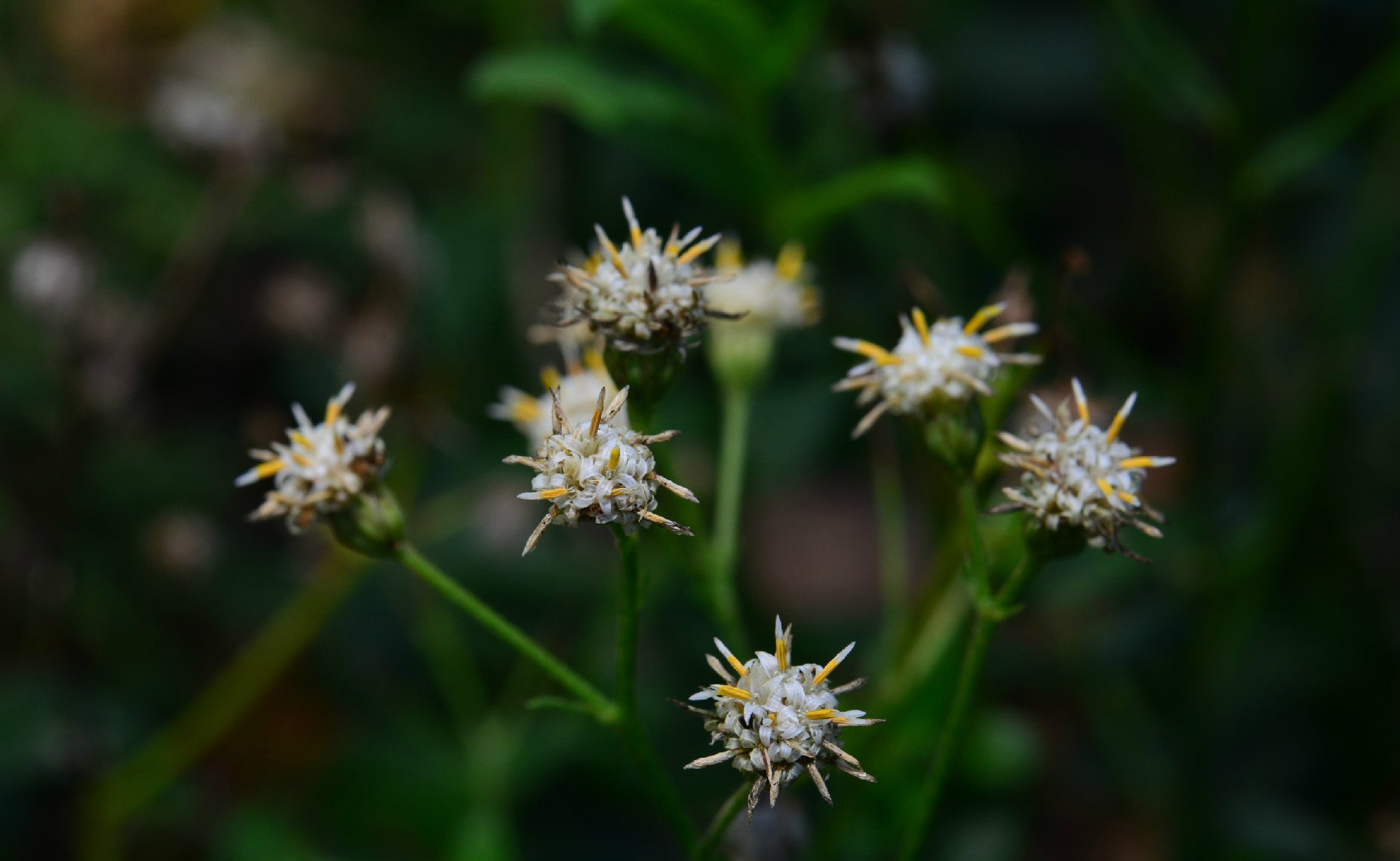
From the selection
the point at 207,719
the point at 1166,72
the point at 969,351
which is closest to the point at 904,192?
the point at 1166,72

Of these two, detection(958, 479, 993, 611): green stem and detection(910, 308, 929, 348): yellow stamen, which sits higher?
detection(910, 308, 929, 348): yellow stamen

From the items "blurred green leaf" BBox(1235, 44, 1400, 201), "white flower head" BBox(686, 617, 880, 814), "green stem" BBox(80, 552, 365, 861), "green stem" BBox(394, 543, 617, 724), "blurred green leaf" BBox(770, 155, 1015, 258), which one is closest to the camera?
"white flower head" BBox(686, 617, 880, 814)

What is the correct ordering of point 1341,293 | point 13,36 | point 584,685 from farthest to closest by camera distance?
point 13,36
point 1341,293
point 584,685

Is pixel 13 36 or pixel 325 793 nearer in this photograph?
pixel 325 793

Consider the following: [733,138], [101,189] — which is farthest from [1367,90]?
[101,189]

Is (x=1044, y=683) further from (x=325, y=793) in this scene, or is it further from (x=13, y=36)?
(x=13, y=36)

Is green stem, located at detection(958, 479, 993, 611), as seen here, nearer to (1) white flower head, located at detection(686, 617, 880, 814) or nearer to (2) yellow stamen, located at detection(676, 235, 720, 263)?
(1) white flower head, located at detection(686, 617, 880, 814)

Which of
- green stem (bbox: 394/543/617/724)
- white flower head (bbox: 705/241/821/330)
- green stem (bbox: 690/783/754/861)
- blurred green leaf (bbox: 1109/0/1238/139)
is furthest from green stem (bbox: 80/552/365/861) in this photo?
blurred green leaf (bbox: 1109/0/1238/139)
